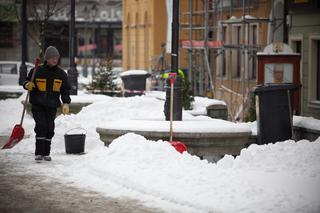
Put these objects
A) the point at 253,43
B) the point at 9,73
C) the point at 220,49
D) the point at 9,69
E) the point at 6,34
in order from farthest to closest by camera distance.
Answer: the point at 6,34
the point at 9,69
the point at 9,73
the point at 220,49
the point at 253,43

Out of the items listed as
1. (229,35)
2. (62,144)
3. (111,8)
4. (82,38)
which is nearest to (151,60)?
(229,35)

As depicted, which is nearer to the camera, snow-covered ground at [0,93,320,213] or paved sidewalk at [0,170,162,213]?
snow-covered ground at [0,93,320,213]

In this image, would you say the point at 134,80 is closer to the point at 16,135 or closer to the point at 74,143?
the point at 74,143

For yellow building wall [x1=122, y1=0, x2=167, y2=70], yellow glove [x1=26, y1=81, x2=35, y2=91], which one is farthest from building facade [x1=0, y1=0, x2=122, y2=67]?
yellow glove [x1=26, y1=81, x2=35, y2=91]

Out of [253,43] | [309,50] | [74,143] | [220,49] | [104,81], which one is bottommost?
[74,143]

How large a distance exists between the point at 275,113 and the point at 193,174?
377cm

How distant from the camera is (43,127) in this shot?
1349cm

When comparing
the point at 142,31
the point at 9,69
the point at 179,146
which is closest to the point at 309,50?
the point at 179,146

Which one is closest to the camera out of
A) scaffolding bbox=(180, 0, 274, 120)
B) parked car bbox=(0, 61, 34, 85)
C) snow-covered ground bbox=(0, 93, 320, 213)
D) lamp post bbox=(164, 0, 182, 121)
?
snow-covered ground bbox=(0, 93, 320, 213)

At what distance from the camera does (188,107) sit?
19797mm

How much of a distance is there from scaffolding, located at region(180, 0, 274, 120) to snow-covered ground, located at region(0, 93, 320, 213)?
1093 cm

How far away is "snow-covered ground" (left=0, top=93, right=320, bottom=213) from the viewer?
9.46 m

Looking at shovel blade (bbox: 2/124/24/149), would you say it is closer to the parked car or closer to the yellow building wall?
the parked car

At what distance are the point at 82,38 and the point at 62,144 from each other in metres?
64.9
